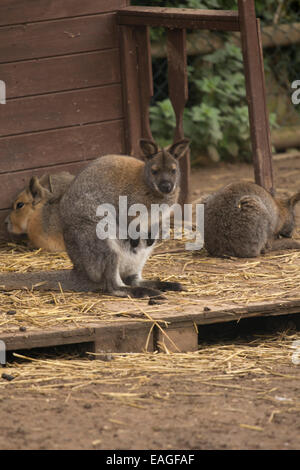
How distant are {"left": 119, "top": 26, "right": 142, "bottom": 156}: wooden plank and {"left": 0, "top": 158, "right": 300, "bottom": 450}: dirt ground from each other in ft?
9.46

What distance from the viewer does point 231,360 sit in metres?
4.74

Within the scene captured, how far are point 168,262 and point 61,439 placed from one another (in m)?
3.05

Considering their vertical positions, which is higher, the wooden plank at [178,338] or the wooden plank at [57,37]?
the wooden plank at [57,37]

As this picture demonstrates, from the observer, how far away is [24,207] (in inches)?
286

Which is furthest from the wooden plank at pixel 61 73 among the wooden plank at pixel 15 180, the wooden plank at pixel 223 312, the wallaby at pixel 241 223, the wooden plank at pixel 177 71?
the wooden plank at pixel 223 312

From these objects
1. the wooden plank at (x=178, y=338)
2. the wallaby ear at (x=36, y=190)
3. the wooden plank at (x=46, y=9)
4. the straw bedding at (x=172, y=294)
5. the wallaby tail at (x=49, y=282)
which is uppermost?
the wooden plank at (x=46, y=9)

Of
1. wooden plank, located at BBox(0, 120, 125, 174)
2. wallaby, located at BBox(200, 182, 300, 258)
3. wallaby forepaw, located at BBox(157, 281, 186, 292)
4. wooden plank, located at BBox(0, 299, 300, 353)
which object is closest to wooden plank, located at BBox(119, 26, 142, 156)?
wooden plank, located at BBox(0, 120, 125, 174)

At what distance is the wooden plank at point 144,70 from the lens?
7.49 meters

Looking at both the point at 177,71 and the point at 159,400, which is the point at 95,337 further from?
the point at 177,71

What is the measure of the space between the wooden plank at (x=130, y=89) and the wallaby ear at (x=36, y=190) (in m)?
0.91

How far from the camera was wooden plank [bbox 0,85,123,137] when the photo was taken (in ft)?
23.6

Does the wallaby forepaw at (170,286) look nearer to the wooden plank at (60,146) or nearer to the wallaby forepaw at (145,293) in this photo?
the wallaby forepaw at (145,293)

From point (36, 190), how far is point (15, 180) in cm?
27
